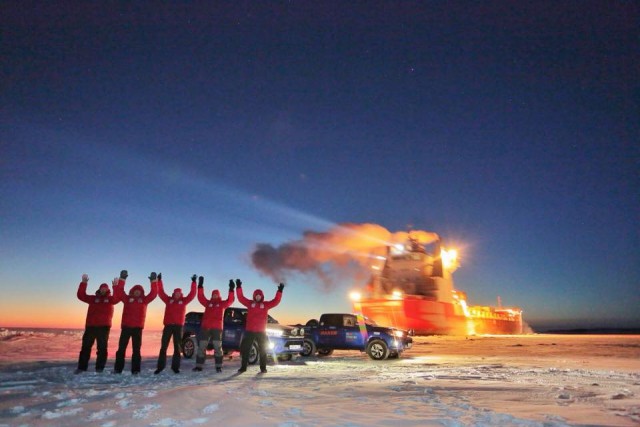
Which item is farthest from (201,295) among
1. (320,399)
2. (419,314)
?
(419,314)

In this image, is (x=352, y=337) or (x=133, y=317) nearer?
(x=133, y=317)

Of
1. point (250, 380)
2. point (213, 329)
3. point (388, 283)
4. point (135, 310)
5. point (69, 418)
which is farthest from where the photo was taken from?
point (388, 283)

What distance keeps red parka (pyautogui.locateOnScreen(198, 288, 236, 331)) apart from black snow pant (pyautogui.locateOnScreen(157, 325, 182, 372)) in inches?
28.4

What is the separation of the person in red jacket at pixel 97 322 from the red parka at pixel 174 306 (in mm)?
1053

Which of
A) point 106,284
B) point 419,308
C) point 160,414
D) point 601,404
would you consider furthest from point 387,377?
point 419,308

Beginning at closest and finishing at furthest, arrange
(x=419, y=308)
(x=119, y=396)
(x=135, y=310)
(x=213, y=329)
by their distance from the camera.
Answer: (x=119, y=396)
(x=135, y=310)
(x=213, y=329)
(x=419, y=308)

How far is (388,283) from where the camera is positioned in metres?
45.3

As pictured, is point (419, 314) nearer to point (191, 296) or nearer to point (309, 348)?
point (309, 348)

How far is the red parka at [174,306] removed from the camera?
394 inches

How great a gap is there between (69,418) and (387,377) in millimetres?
6113

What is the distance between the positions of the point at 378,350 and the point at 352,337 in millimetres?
1119

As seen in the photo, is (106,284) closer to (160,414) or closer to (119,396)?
(119,396)

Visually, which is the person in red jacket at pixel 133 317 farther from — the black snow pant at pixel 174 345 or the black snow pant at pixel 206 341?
the black snow pant at pixel 206 341

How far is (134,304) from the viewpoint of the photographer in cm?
970
